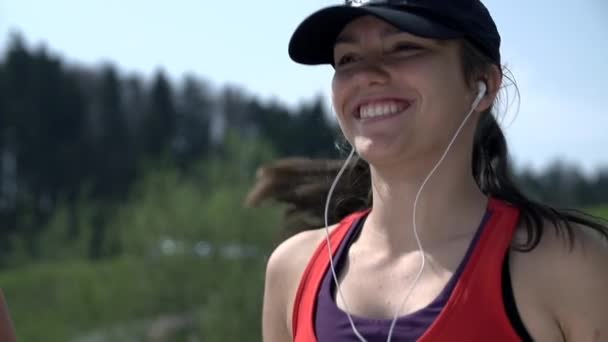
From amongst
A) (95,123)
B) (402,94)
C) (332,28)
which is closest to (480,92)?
(402,94)

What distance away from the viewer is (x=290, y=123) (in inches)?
646

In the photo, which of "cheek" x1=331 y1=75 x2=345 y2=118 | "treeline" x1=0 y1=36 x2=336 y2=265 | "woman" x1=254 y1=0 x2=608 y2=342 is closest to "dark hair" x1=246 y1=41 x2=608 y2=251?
"woman" x1=254 y1=0 x2=608 y2=342

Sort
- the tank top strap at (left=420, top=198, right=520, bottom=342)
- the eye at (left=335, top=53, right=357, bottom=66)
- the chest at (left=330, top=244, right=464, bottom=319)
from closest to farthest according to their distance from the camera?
the tank top strap at (left=420, top=198, right=520, bottom=342)
the chest at (left=330, top=244, right=464, bottom=319)
the eye at (left=335, top=53, right=357, bottom=66)

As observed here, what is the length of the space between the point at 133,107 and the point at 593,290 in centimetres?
2224

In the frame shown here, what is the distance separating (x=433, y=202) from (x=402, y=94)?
0.22 m

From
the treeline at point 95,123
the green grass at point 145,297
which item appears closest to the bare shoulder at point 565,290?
the green grass at point 145,297

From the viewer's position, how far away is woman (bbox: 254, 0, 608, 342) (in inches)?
69.4

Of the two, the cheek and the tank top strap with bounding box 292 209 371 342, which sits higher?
the cheek

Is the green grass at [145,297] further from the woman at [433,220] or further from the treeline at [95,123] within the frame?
the woman at [433,220]

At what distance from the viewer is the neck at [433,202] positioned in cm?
193

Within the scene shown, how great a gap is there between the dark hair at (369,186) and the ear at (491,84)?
0.01m

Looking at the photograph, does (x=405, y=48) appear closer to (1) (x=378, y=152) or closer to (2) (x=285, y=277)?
(1) (x=378, y=152)

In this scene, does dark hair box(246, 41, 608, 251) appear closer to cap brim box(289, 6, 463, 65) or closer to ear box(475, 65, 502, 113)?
ear box(475, 65, 502, 113)

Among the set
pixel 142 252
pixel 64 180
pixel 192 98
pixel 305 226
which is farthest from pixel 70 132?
pixel 305 226
